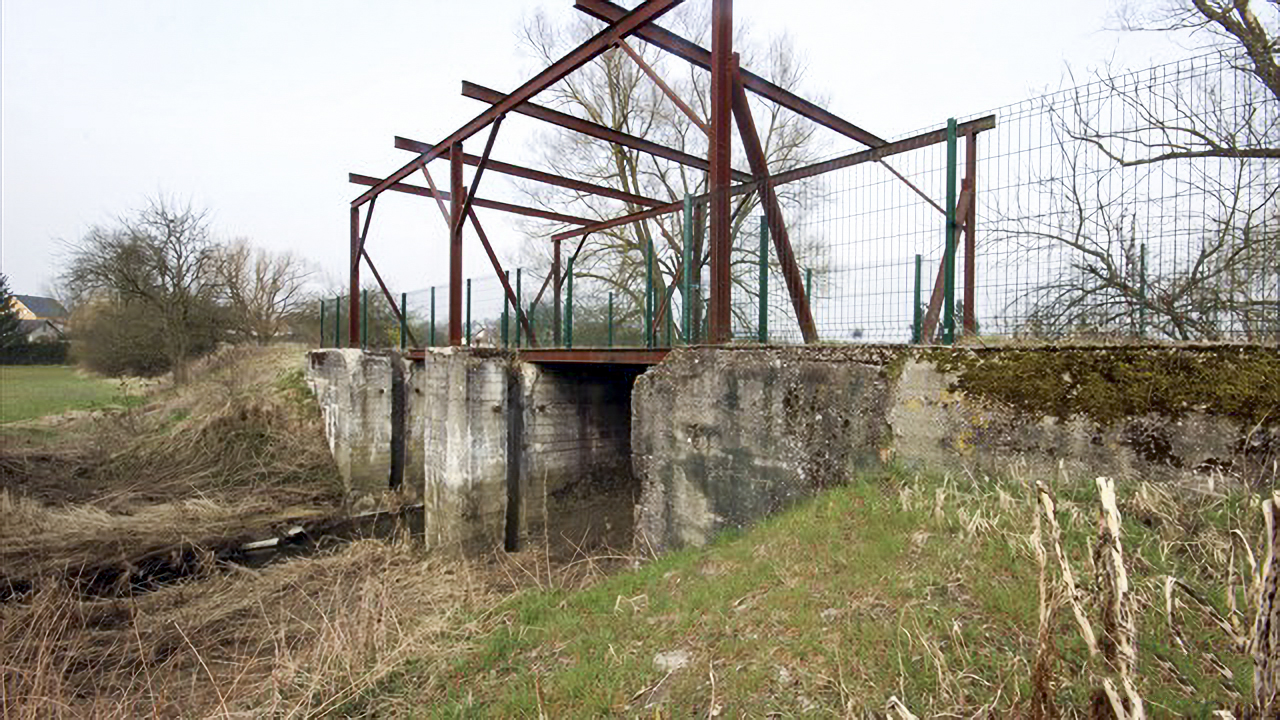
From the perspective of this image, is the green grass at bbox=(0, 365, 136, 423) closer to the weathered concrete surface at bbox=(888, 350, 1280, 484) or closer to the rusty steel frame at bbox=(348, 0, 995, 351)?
the rusty steel frame at bbox=(348, 0, 995, 351)

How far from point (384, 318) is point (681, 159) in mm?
12336

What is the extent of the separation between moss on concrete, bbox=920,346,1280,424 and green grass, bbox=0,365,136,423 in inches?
892

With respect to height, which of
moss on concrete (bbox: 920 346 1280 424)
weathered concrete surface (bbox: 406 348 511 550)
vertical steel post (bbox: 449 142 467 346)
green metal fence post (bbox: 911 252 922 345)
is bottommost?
weathered concrete surface (bbox: 406 348 511 550)

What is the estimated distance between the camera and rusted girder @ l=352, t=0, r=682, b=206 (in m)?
5.80

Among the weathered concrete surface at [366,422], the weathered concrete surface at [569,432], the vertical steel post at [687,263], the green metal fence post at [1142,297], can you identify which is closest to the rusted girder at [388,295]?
the weathered concrete surface at [366,422]

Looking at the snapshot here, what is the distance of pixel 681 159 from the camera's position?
916 cm

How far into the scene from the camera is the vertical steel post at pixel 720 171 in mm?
5262

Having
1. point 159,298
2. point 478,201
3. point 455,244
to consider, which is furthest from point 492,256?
point 159,298

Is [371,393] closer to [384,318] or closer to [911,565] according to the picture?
[384,318]

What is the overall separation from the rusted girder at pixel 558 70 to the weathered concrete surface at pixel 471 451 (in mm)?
3383

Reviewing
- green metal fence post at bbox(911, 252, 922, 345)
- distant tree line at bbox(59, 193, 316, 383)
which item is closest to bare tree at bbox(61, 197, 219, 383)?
distant tree line at bbox(59, 193, 316, 383)

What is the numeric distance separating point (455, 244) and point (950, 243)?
7290 mm

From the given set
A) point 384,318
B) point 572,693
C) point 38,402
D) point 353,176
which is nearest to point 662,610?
point 572,693

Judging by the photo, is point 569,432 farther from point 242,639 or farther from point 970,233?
point 970,233
